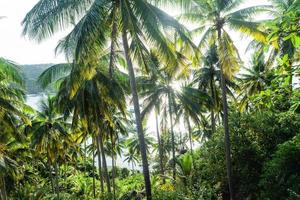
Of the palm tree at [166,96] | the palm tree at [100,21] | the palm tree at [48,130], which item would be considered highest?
the palm tree at [100,21]

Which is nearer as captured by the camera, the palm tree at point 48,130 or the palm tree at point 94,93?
the palm tree at point 94,93

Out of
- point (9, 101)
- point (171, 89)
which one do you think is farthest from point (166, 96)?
point (9, 101)

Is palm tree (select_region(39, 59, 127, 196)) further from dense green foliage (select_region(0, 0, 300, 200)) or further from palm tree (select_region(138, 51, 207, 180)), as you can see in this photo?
palm tree (select_region(138, 51, 207, 180))

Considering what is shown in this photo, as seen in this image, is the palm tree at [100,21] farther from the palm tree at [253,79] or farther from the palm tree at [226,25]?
the palm tree at [253,79]

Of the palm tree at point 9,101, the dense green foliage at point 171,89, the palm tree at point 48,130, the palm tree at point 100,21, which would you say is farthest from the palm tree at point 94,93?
the palm tree at point 100,21

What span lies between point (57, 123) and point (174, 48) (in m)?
16.4

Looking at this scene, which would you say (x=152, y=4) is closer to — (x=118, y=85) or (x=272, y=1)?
(x=118, y=85)

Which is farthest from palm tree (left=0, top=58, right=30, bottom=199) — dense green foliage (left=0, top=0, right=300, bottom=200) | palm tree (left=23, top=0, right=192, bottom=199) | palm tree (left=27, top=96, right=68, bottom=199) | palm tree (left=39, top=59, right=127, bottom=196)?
palm tree (left=27, top=96, right=68, bottom=199)

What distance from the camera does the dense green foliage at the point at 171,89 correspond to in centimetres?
1201

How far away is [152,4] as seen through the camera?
544 inches

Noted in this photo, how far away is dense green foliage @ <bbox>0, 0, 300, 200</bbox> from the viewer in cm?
1201

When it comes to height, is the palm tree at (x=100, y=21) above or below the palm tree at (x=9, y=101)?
above

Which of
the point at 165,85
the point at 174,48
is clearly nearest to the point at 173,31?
the point at 174,48

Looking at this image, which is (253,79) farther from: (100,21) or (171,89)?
(100,21)
